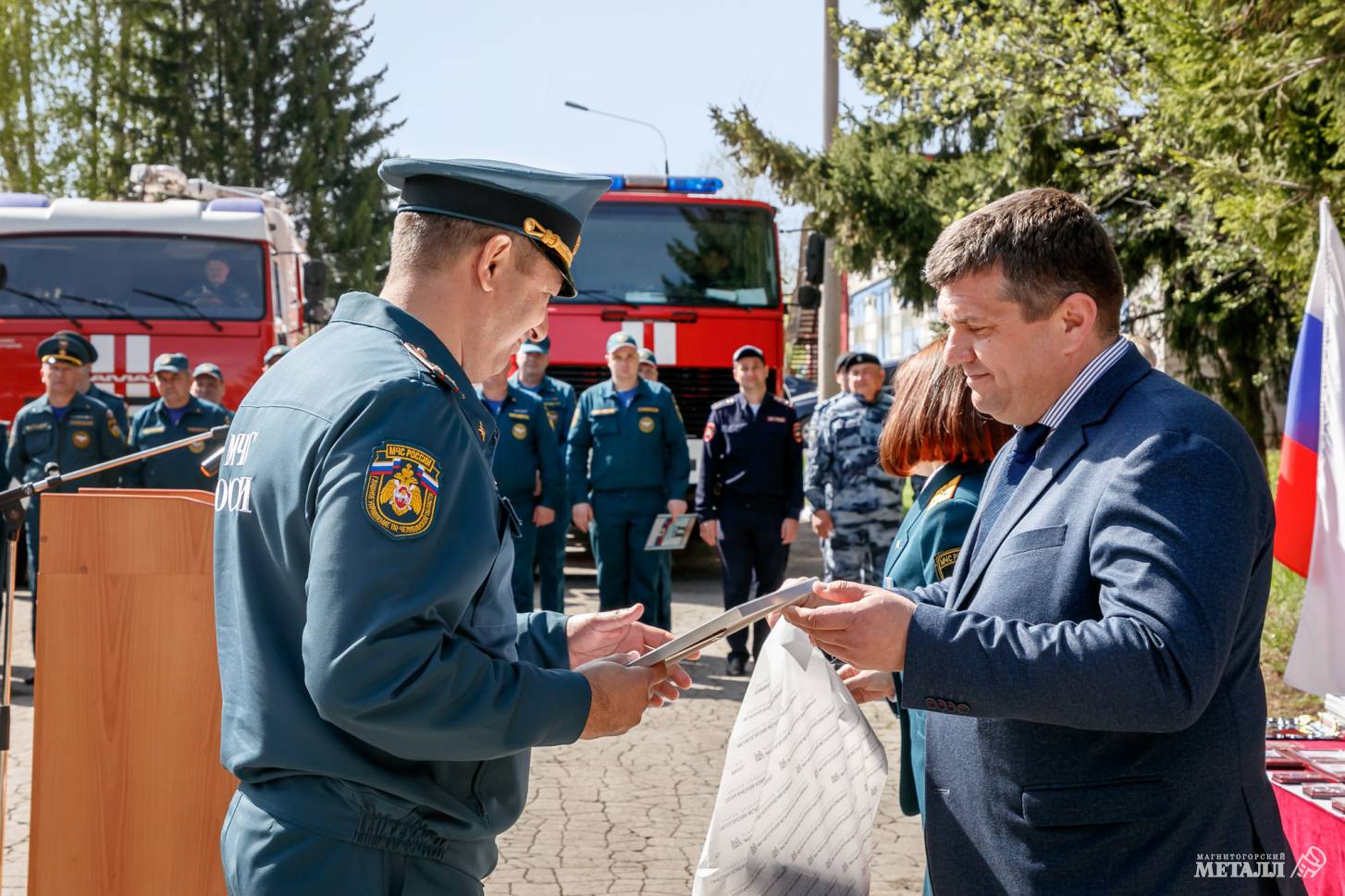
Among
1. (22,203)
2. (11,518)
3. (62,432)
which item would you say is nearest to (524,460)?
(62,432)

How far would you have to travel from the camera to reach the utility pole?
1507 cm

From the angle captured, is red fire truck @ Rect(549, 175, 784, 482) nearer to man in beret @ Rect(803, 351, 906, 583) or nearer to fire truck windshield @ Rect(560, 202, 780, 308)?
fire truck windshield @ Rect(560, 202, 780, 308)

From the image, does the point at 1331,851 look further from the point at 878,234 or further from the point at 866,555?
the point at 878,234

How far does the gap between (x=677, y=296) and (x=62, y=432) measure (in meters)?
5.33

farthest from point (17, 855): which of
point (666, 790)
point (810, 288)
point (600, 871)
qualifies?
point (810, 288)

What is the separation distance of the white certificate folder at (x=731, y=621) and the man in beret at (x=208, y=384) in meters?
8.89

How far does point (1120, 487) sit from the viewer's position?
1775mm

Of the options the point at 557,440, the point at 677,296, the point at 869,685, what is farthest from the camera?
the point at 677,296

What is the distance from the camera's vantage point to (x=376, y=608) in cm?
154

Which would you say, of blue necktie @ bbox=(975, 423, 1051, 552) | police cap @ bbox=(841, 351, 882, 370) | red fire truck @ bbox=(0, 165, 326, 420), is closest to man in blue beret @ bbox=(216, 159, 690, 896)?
blue necktie @ bbox=(975, 423, 1051, 552)

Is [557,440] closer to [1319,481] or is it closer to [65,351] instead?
[65,351]

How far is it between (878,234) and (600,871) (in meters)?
11.6

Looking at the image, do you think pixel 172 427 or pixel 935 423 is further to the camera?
pixel 172 427

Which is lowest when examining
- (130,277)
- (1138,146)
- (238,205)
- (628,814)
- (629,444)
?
(628,814)
